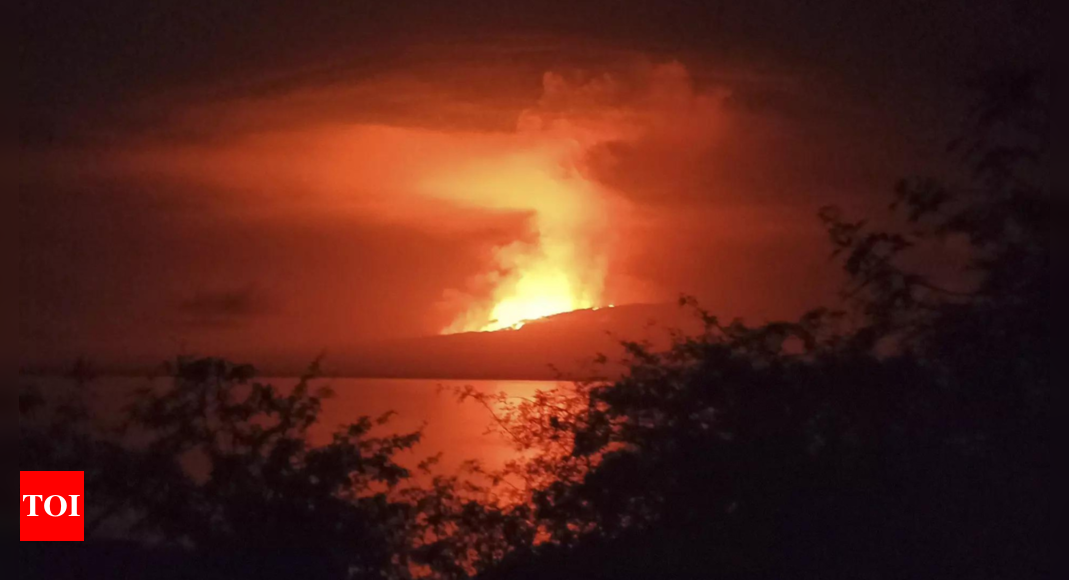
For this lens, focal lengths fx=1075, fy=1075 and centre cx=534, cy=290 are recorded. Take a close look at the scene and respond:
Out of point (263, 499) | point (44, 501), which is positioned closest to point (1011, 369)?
point (263, 499)

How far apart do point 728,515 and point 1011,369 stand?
9.34 ft

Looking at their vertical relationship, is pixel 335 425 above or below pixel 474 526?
above

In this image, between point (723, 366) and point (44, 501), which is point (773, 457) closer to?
point (723, 366)

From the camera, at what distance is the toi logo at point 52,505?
10312 mm

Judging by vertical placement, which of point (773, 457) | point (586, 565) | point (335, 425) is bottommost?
point (586, 565)

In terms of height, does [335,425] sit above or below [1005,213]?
below

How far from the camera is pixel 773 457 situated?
9.78 m

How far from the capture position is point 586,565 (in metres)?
9.92

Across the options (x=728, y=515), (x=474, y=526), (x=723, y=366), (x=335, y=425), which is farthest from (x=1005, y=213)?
(x=335, y=425)

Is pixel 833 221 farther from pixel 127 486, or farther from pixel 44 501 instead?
pixel 44 501

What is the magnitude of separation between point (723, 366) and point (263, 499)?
461 cm

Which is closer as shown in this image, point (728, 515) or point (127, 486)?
point (728, 515)

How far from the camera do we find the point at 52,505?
10.4 meters

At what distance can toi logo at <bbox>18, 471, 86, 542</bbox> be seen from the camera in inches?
406
